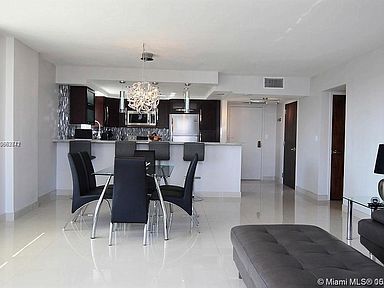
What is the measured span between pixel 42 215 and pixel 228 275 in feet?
10.7

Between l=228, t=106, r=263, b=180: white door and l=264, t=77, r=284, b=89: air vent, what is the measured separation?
9.16 feet

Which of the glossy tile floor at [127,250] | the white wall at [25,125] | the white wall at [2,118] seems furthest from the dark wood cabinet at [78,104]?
the white wall at [2,118]

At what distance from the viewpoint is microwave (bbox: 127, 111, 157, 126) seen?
1008cm

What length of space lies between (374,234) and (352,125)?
10.2 ft

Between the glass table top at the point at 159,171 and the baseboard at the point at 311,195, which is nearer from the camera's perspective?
the glass table top at the point at 159,171

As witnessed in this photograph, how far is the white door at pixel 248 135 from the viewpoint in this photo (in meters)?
10.3

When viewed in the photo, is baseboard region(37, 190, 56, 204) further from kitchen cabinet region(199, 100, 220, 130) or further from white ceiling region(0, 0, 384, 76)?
kitchen cabinet region(199, 100, 220, 130)

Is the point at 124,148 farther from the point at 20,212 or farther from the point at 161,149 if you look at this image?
the point at 20,212

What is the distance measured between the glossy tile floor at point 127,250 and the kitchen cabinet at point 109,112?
4386mm

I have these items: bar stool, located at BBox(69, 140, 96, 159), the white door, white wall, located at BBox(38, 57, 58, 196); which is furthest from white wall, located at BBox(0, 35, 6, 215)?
the white door

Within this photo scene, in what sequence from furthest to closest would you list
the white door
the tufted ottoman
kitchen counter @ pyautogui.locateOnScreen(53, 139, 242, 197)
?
1. the white door
2. kitchen counter @ pyautogui.locateOnScreen(53, 139, 242, 197)
3. the tufted ottoman

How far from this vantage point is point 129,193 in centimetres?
388

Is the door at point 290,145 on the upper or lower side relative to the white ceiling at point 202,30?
lower

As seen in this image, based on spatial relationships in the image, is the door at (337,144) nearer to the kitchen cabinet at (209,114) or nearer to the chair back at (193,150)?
the chair back at (193,150)
